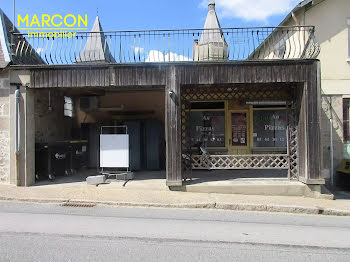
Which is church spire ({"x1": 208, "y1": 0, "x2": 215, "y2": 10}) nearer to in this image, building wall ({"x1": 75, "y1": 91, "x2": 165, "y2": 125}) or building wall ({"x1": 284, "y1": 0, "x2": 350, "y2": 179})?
building wall ({"x1": 284, "y1": 0, "x2": 350, "y2": 179})

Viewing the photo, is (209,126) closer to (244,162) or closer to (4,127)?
(244,162)

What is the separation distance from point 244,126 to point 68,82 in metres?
7.33

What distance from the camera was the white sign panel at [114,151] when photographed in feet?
34.2

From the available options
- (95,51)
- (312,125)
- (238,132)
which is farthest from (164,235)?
(95,51)

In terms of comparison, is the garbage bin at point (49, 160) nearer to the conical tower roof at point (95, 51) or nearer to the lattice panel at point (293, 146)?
the conical tower roof at point (95, 51)

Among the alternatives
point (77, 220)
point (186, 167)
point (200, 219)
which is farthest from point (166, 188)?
point (77, 220)

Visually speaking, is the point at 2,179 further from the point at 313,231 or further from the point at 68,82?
the point at 313,231

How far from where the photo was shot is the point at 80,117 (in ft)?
46.3

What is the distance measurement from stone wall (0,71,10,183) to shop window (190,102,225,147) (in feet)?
22.6

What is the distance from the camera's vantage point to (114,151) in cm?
1050

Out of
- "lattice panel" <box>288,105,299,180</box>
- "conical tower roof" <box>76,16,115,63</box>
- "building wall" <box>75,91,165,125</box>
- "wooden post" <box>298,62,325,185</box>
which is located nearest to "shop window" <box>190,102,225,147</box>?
"building wall" <box>75,91,165,125</box>

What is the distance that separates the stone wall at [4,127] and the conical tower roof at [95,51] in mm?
2251

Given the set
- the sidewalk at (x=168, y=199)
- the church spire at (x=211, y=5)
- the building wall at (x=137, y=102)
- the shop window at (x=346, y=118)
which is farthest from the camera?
the church spire at (x=211, y=5)

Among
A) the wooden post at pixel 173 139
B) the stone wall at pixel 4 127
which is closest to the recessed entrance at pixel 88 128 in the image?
the stone wall at pixel 4 127
